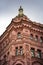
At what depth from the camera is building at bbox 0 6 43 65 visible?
5625cm

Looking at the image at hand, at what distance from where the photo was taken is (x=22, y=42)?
57438mm

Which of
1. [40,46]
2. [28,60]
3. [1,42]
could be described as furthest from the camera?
[1,42]

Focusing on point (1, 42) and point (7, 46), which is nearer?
point (7, 46)

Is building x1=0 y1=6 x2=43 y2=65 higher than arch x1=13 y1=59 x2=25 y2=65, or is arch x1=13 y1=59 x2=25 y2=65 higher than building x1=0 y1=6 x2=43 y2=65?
building x1=0 y1=6 x2=43 y2=65

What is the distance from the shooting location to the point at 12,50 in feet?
188

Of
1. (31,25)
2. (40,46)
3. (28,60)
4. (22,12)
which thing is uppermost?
(22,12)

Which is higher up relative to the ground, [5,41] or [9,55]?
[5,41]

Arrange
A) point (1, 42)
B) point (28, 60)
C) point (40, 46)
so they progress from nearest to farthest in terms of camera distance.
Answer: point (28, 60) < point (40, 46) < point (1, 42)

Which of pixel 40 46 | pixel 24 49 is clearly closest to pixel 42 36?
pixel 40 46

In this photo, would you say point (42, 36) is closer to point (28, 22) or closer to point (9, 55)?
point (28, 22)

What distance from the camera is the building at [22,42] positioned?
56250mm

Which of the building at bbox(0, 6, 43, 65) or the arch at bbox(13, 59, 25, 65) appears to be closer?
the arch at bbox(13, 59, 25, 65)

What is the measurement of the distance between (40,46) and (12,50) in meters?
7.00

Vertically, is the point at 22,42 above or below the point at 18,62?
above
